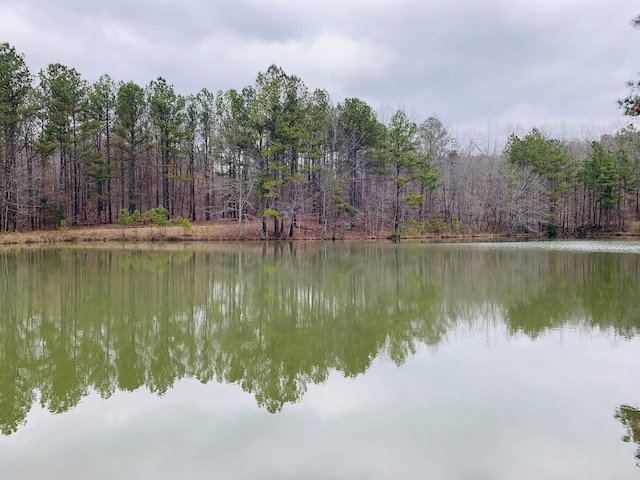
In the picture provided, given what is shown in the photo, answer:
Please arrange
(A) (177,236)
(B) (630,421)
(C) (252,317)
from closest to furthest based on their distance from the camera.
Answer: (B) (630,421) < (C) (252,317) < (A) (177,236)

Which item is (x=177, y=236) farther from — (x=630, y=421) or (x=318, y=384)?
(x=630, y=421)

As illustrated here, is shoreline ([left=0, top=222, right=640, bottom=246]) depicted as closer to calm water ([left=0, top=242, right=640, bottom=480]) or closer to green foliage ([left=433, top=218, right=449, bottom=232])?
green foliage ([left=433, top=218, right=449, bottom=232])

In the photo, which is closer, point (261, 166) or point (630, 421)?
point (630, 421)

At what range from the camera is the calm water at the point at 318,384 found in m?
4.23

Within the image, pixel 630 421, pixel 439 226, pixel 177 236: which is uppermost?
pixel 439 226

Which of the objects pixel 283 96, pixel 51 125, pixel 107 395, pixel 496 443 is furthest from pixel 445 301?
pixel 51 125

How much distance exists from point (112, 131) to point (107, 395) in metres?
39.6

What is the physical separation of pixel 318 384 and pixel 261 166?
33.8 metres

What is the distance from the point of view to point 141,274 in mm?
16641

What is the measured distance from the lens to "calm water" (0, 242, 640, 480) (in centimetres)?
423

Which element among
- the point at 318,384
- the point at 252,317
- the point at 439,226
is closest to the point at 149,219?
the point at 439,226

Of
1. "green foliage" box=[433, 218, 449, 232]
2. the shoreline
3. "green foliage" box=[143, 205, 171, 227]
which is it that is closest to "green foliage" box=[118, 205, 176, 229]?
"green foliage" box=[143, 205, 171, 227]

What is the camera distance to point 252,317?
1009 centimetres

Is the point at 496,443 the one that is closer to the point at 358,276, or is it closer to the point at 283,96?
the point at 358,276
